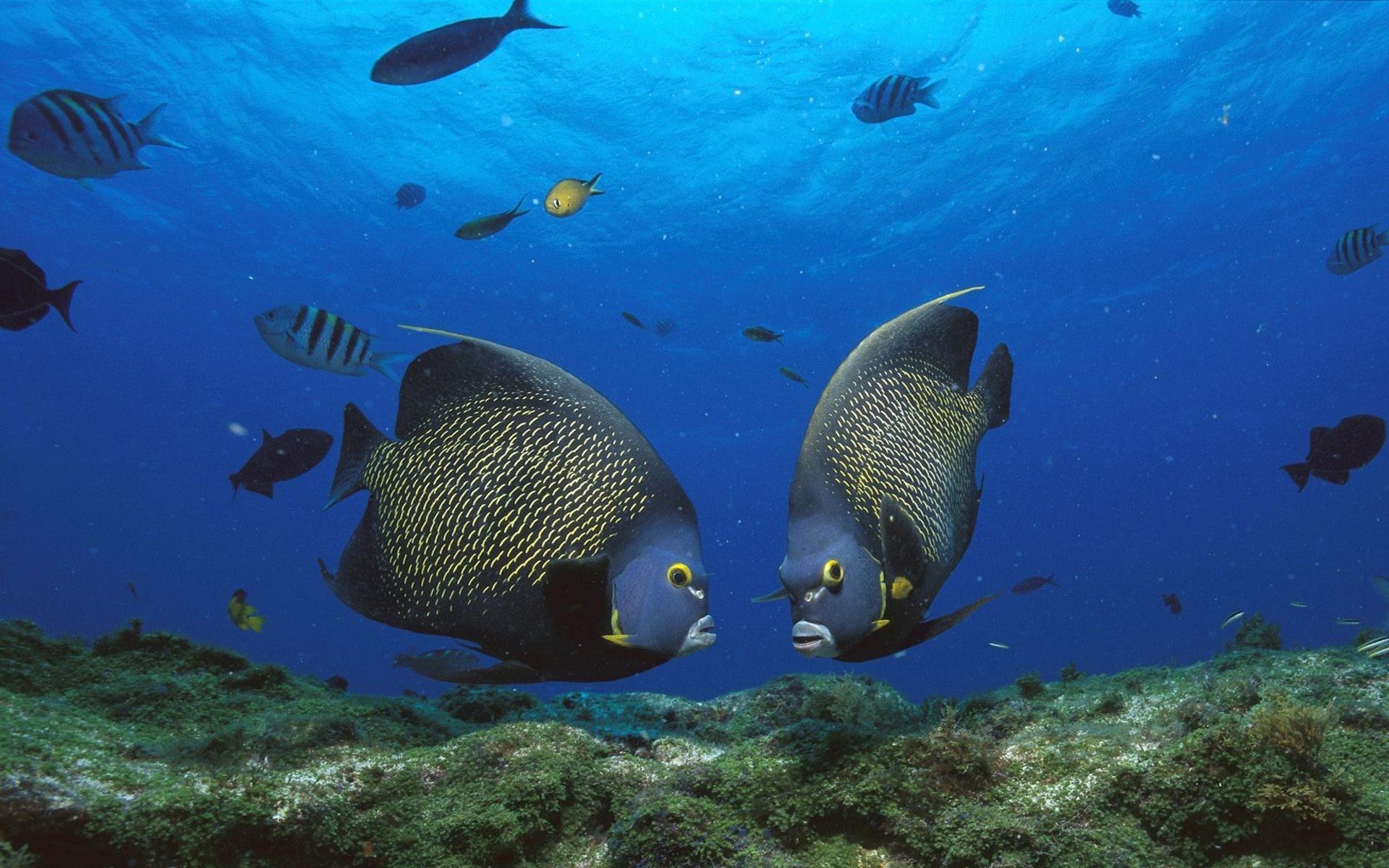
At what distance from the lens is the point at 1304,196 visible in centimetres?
3219

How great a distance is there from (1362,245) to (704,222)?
84.3ft

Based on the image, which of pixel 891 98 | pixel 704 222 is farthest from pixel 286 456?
pixel 704 222

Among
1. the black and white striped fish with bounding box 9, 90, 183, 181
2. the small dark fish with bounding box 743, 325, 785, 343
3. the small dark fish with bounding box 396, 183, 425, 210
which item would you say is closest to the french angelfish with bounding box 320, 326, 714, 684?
the black and white striped fish with bounding box 9, 90, 183, 181

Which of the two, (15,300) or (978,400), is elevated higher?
(15,300)

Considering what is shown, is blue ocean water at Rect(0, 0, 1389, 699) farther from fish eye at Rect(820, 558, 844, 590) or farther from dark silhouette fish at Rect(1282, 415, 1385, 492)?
fish eye at Rect(820, 558, 844, 590)

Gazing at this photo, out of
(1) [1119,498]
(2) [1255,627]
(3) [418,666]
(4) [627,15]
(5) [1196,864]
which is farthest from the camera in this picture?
(1) [1119,498]

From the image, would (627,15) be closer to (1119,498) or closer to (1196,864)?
(1196,864)

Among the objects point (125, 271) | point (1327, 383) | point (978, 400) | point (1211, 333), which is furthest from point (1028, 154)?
point (1327, 383)

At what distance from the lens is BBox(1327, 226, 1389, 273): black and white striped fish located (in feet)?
25.7

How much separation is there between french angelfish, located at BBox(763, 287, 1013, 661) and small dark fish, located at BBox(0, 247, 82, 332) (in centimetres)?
436

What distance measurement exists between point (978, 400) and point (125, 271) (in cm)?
4706

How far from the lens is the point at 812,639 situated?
2.02 meters

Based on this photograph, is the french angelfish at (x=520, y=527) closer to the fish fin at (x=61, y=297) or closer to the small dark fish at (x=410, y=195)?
the fish fin at (x=61, y=297)

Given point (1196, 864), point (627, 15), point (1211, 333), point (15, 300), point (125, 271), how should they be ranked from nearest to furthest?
point (1196, 864)
point (15, 300)
point (627, 15)
point (125, 271)
point (1211, 333)
